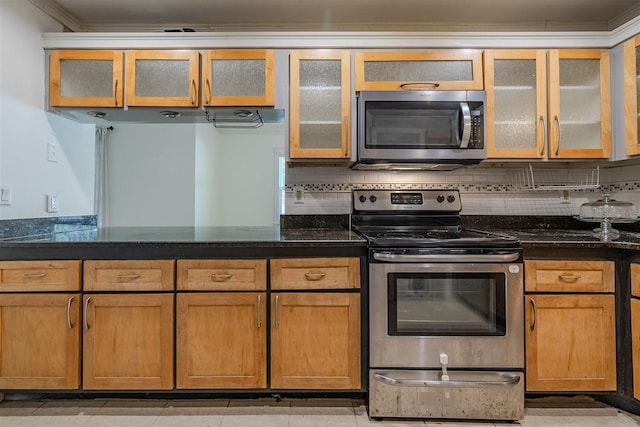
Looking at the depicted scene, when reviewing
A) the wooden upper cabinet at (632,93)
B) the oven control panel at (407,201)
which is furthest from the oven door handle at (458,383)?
the wooden upper cabinet at (632,93)

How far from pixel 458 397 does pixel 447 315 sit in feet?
1.28

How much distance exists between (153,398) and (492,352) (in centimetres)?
178

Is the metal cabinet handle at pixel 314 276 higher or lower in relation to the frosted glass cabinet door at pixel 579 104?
lower

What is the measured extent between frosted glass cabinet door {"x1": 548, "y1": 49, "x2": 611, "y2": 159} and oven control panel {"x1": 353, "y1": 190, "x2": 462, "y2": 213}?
24.9 inches

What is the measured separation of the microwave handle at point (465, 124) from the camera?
80.0 inches

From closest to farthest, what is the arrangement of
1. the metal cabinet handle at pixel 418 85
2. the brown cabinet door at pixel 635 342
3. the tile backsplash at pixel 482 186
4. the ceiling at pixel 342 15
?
the brown cabinet door at pixel 635 342 → the metal cabinet handle at pixel 418 85 → the ceiling at pixel 342 15 → the tile backsplash at pixel 482 186

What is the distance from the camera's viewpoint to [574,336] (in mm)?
1833

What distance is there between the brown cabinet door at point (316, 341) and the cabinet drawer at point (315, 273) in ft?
0.16

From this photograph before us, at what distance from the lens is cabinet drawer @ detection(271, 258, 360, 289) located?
1.85 m

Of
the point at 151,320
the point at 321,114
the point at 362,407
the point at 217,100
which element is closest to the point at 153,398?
the point at 151,320

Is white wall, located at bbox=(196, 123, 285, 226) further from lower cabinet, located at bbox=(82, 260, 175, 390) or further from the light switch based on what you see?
lower cabinet, located at bbox=(82, 260, 175, 390)

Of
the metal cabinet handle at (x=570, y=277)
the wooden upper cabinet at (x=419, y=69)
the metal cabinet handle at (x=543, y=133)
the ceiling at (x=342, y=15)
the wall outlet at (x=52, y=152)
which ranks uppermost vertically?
the ceiling at (x=342, y=15)

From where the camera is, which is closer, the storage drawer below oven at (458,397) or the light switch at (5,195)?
the storage drawer below oven at (458,397)

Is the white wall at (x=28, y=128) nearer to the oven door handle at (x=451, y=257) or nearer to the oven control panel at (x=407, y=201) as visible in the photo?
the oven control panel at (x=407, y=201)
